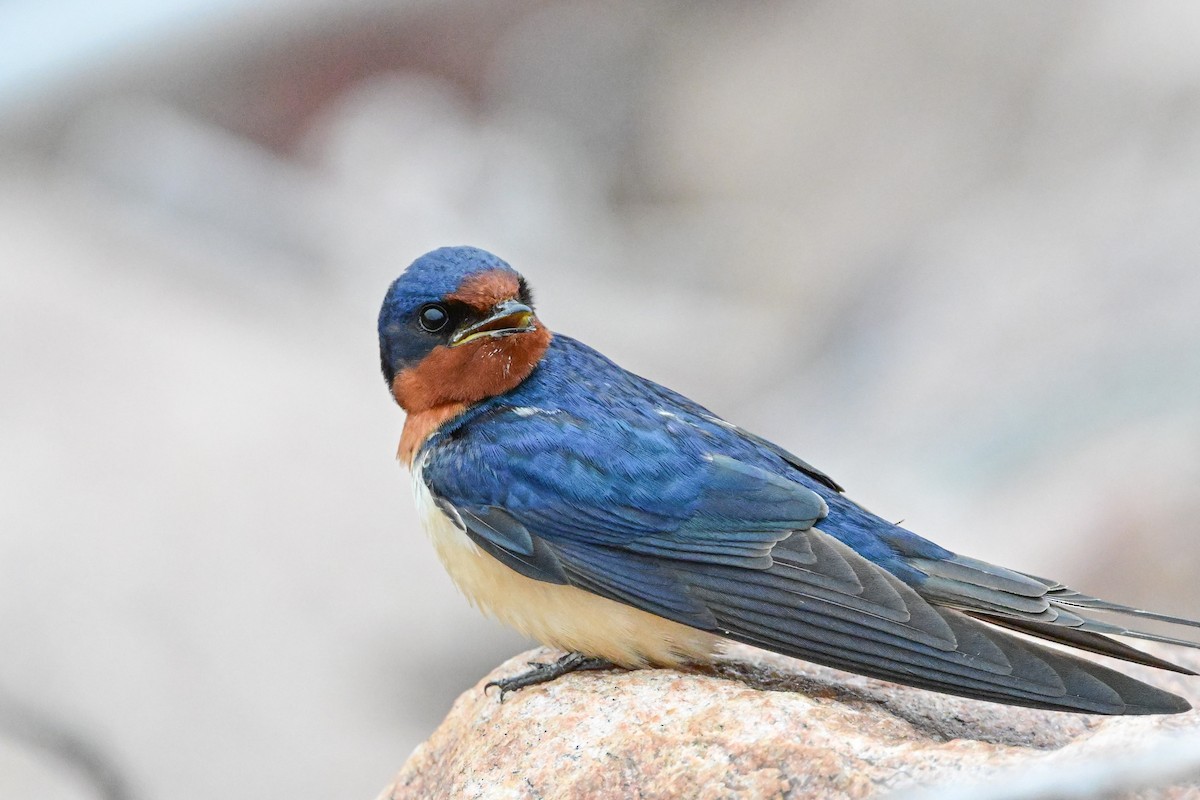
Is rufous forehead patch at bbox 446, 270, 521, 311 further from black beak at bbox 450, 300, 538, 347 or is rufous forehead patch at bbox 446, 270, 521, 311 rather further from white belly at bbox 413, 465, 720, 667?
white belly at bbox 413, 465, 720, 667

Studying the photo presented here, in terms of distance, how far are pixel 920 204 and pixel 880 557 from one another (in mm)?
4033

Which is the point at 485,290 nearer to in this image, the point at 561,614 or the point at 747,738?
the point at 561,614

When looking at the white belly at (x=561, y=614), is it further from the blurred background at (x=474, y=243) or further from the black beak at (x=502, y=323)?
the blurred background at (x=474, y=243)

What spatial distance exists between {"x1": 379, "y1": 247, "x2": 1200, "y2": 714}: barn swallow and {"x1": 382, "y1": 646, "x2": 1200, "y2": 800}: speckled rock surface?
0.08 metres

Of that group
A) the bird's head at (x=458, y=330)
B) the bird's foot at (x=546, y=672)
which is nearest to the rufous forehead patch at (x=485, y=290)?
the bird's head at (x=458, y=330)

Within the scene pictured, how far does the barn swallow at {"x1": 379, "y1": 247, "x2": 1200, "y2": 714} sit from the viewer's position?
6.78 ft

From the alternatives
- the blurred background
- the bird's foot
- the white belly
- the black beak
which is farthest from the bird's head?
the blurred background

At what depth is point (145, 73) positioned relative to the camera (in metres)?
6.35

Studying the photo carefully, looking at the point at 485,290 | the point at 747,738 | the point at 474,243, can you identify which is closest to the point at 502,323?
the point at 485,290

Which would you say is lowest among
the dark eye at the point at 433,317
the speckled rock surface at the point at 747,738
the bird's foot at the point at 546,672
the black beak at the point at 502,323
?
the speckled rock surface at the point at 747,738

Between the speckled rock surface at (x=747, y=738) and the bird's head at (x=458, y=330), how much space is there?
1.60ft

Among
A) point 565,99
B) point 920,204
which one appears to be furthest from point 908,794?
point 565,99

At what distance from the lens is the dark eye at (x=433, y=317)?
243 centimetres

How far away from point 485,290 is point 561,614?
0.52 metres
